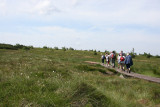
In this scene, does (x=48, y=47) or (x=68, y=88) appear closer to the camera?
(x=68, y=88)

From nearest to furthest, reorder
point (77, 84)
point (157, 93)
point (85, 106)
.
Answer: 1. point (85, 106)
2. point (77, 84)
3. point (157, 93)

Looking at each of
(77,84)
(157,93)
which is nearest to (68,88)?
(77,84)

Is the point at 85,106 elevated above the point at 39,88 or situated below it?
below

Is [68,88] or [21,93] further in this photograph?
[68,88]

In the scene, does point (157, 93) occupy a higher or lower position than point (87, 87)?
lower

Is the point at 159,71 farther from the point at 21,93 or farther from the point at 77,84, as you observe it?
the point at 21,93

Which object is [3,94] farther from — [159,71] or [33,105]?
[159,71]

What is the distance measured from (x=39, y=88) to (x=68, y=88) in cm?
78

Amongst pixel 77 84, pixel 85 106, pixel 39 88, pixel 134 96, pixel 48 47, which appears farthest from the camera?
pixel 48 47

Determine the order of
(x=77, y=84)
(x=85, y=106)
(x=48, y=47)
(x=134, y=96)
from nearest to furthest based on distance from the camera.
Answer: (x=85, y=106)
(x=77, y=84)
(x=134, y=96)
(x=48, y=47)

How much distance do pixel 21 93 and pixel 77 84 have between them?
161 cm

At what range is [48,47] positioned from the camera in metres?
59.8

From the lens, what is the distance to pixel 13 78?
522 cm

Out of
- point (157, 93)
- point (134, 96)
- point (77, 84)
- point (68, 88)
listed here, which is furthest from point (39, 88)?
point (157, 93)
